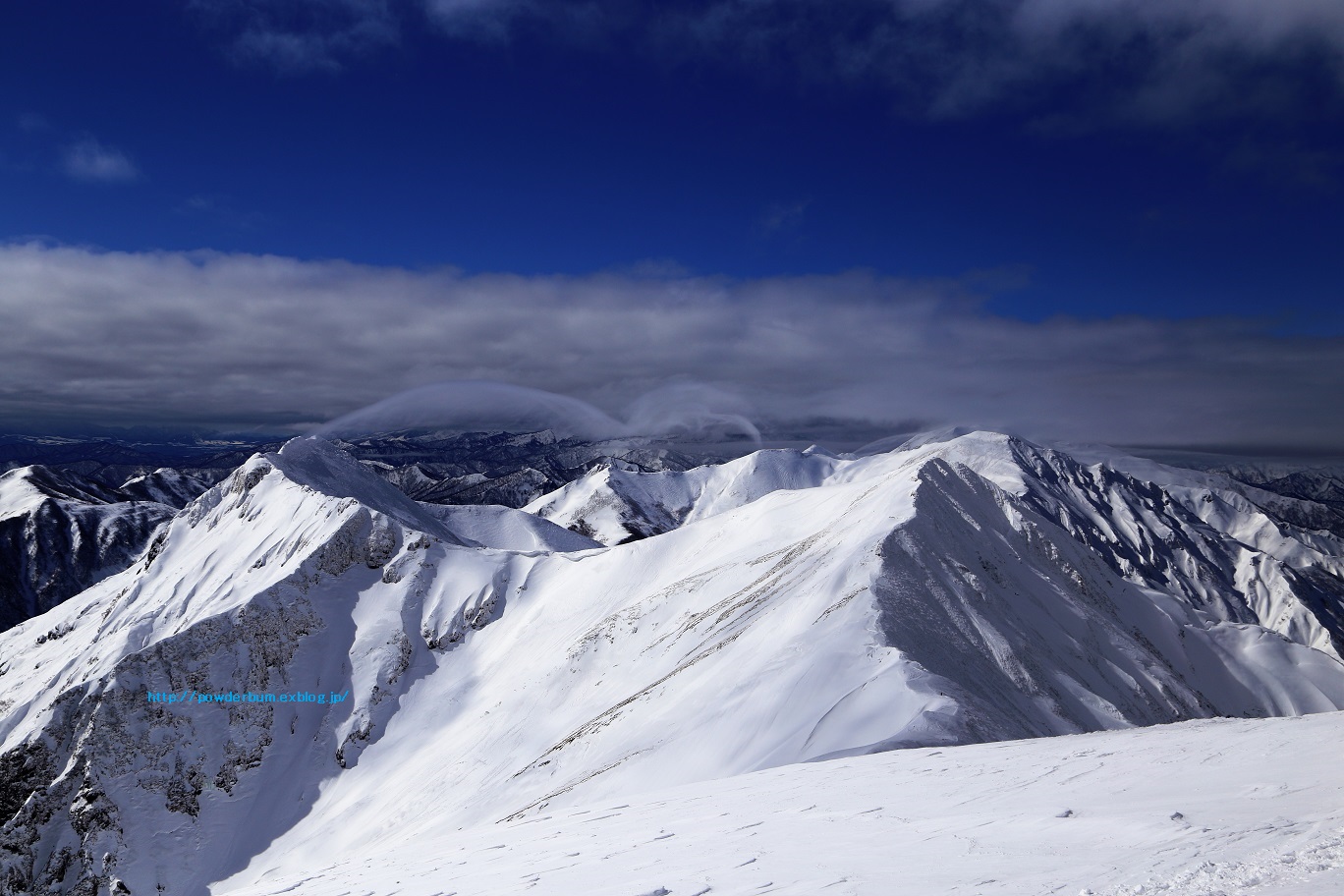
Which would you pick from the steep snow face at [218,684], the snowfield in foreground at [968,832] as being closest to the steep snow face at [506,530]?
the steep snow face at [218,684]

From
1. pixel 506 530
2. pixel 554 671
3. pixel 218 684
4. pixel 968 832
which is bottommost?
pixel 218 684

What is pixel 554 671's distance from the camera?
7094cm

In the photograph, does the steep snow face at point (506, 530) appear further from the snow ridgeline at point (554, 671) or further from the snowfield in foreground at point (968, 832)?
the snowfield in foreground at point (968, 832)

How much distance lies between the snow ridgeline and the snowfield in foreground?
31.7 feet

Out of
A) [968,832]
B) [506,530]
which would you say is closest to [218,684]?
[968,832]

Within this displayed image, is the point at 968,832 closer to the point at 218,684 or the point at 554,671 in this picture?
the point at 554,671

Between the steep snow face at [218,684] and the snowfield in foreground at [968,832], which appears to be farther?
the steep snow face at [218,684]

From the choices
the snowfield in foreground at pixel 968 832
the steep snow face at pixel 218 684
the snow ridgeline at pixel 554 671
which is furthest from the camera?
the steep snow face at pixel 218 684

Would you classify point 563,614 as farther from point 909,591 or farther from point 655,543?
point 909,591

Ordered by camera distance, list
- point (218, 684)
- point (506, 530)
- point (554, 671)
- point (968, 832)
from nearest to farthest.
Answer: point (968, 832) → point (554, 671) → point (218, 684) → point (506, 530)

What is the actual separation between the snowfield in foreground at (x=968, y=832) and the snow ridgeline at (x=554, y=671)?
9.66 m

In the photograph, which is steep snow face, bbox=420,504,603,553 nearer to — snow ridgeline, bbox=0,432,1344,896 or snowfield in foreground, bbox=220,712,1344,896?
snow ridgeline, bbox=0,432,1344,896

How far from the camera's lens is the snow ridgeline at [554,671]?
37938 millimetres

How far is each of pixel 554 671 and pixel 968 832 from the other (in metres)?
61.9
